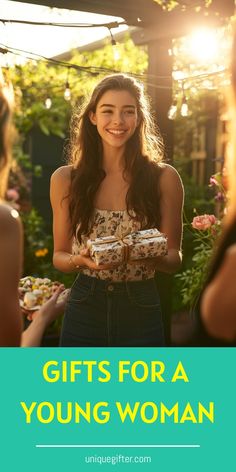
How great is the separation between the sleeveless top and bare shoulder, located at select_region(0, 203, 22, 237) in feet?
2.93

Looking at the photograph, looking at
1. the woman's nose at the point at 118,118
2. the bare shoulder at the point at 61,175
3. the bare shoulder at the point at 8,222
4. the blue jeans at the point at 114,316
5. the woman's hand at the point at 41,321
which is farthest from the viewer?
the bare shoulder at the point at 61,175

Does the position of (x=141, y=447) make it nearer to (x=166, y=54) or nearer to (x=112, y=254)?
(x=112, y=254)

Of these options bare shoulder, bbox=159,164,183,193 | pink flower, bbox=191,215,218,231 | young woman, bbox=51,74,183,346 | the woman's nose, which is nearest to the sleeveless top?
young woman, bbox=51,74,183,346

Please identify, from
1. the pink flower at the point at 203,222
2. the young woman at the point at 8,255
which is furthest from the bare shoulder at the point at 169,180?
the pink flower at the point at 203,222

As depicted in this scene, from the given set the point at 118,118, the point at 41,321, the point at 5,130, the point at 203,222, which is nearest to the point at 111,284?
the point at 118,118

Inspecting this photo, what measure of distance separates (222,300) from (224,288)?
17 mm

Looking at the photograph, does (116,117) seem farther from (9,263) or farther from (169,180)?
(9,263)

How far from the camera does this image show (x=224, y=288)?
932 millimetres

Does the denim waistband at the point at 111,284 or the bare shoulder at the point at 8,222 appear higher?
the bare shoulder at the point at 8,222

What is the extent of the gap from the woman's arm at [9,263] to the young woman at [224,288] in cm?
34

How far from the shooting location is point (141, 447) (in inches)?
65.4

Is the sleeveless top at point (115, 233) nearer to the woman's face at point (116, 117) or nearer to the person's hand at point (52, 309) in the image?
the woman's face at point (116, 117)

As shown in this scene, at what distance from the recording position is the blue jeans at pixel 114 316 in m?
2.04

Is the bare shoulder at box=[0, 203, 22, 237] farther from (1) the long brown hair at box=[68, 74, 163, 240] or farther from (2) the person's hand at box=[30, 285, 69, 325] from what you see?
(1) the long brown hair at box=[68, 74, 163, 240]
